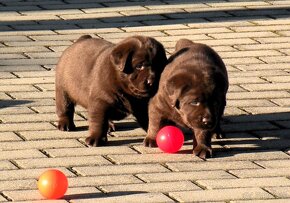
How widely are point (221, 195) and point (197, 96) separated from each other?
0.91m

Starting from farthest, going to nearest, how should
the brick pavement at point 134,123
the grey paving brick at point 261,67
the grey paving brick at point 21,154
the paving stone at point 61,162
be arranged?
the grey paving brick at point 261,67
the grey paving brick at point 21,154
the paving stone at point 61,162
the brick pavement at point 134,123

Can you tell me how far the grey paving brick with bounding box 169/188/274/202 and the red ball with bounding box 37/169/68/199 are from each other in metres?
0.65

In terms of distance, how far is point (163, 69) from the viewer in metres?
7.59

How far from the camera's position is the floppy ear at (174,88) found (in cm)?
723

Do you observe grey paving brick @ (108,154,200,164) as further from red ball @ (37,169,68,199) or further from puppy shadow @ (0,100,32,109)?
puppy shadow @ (0,100,32,109)

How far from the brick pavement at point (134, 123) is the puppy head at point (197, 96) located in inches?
10.9

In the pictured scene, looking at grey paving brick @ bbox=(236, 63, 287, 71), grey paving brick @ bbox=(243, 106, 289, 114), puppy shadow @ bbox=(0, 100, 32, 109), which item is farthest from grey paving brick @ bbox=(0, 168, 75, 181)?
grey paving brick @ bbox=(236, 63, 287, 71)

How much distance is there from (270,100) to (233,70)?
32.9 inches

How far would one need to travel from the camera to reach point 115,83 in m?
7.57

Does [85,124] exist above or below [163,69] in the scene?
below

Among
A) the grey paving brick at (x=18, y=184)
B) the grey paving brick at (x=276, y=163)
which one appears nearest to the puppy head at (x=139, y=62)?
the grey paving brick at (x=276, y=163)

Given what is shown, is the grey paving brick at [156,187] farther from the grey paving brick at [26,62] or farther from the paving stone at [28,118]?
the grey paving brick at [26,62]

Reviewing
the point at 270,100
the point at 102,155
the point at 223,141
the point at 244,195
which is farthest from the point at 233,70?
the point at 244,195

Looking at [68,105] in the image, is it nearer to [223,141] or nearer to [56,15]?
[223,141]
